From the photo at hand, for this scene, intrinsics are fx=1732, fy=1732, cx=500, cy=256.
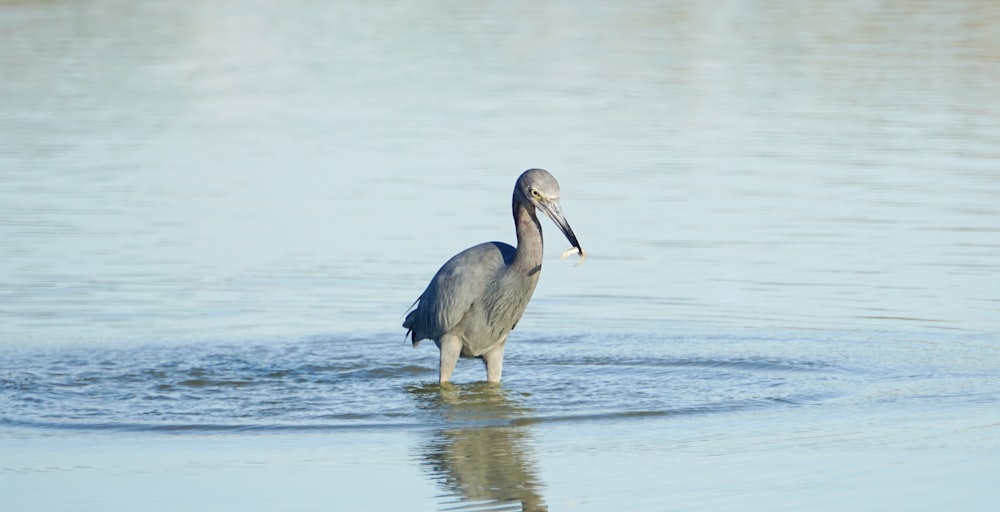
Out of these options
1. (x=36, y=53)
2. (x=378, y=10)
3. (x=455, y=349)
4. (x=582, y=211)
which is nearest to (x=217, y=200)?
(x=582, y=211)

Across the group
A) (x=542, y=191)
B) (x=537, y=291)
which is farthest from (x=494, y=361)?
(x=537, y=291)

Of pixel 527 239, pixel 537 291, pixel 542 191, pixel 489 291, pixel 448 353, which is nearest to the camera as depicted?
pixel 542 191

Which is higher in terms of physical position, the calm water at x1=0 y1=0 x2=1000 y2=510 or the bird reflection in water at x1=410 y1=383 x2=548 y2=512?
the calm water at x1=0 y1=0 x2=1000 y2=510

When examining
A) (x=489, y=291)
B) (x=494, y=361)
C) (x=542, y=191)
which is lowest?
(x=494, y=361)

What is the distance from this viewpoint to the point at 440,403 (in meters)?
10.0

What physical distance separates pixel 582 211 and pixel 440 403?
5.71 meters

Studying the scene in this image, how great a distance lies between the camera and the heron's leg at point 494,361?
415 inches

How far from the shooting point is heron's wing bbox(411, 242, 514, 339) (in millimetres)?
10320

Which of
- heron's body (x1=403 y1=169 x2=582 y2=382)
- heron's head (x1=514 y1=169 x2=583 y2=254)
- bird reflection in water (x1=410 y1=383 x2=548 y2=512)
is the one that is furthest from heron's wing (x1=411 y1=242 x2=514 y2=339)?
heron's head (x1=514 y1=169 x2=583 y2=254)

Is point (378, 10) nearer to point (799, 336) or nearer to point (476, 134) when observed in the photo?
point (476, 134)

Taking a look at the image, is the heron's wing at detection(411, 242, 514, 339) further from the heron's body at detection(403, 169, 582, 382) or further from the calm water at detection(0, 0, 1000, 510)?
the calm water at detection(0, 0, 1000, 510)

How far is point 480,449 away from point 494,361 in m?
1.78

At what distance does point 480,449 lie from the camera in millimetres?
8797

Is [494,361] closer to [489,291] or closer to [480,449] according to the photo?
[489,291]
